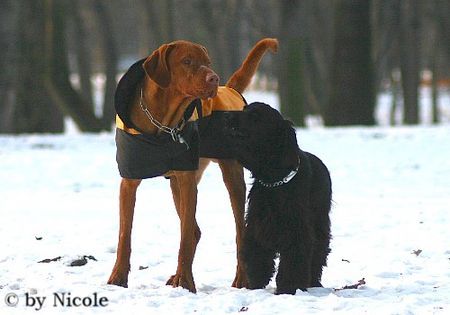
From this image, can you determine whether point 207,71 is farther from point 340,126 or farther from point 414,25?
point 414,25

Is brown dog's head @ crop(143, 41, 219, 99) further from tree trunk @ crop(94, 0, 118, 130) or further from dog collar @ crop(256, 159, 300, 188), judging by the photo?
tree trunk @ crop(94, 0, 118, 130)

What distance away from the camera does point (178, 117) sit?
5676 millimetres

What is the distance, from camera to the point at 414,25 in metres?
28.9

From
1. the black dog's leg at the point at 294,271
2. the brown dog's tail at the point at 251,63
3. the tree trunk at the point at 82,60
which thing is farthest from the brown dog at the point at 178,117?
the tree trunk at the point at 82,60

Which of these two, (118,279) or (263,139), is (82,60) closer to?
(118,279)

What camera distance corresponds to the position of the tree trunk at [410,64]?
28.9m

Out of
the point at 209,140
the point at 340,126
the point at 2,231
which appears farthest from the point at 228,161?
the point at 340,126

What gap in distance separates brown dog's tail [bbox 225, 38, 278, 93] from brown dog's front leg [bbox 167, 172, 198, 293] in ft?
3.93

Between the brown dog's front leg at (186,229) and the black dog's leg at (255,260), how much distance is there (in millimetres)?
338

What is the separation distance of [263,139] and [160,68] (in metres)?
0.73

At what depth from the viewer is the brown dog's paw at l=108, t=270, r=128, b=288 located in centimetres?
573

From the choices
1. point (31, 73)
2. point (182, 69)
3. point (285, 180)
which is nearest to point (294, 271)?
point (285, 180)

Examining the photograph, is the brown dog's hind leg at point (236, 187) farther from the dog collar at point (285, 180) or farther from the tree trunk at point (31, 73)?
the tree trunk at point (31, 73)

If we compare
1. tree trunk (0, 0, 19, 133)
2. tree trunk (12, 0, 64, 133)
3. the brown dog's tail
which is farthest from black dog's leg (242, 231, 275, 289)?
tree trunk (0, 0, 19, 133)
